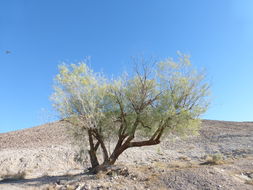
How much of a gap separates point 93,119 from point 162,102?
14.0 feet

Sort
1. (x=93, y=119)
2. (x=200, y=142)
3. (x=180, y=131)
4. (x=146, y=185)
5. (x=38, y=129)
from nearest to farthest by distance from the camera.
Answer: (x=146, y=185), (x=93, y=119), (x=180, y=131), (x=200, y=142), (x=38, y=129)

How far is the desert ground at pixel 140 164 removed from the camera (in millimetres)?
10234

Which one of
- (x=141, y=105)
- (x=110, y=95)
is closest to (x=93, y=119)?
(x=110, y=95)

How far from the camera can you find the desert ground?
33.6 ft

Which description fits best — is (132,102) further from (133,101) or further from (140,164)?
(140,164)

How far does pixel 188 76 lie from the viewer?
13781 mm

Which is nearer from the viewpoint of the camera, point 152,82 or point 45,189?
point 45,189

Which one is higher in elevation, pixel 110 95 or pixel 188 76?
pixel 188 76

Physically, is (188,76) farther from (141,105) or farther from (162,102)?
(141,105)

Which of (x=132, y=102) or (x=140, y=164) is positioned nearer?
(x=132, y=102)

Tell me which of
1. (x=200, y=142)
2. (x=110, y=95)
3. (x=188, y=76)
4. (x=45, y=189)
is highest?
(x=188, y=76)

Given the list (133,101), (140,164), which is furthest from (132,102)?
(140,164)

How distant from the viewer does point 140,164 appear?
1872 centimetres

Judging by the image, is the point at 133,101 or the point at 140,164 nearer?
the point at 133,101
